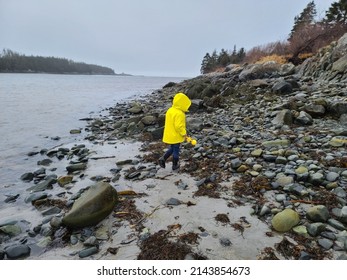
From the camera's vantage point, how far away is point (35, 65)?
422 feet

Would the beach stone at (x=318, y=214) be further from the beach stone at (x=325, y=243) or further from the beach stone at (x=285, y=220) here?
the beach stone at (x=325, y=243)

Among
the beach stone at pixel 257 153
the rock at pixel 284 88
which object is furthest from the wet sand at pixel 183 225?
the rock at pixel 284 88

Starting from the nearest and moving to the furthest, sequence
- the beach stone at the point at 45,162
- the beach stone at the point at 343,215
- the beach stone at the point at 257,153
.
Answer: the beach stone at the point at 343,215
the beach stone at the point at 257,153
the beach stone at the point at 45,162

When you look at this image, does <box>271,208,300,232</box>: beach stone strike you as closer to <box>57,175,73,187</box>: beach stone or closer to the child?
the child

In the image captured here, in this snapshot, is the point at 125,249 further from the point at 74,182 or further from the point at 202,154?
the point at 202,154

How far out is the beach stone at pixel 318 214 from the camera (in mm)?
3635

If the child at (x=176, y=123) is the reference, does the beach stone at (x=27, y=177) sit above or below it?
below

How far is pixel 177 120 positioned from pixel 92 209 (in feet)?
9.22

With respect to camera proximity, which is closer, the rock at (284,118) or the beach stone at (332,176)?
the beach stone at (332,176)

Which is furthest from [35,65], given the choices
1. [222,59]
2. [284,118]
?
[284,118]

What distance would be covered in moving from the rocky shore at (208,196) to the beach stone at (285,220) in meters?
0.01

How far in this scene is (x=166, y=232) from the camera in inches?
150

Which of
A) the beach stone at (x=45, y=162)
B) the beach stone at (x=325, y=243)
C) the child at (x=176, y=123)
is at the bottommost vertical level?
the beach stone at (x=45, y=162)
